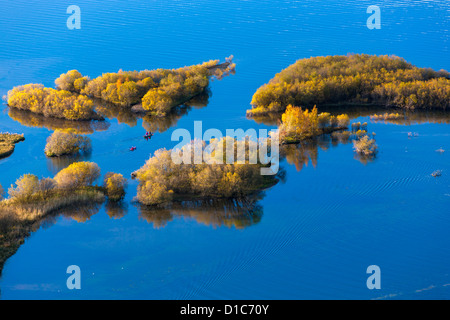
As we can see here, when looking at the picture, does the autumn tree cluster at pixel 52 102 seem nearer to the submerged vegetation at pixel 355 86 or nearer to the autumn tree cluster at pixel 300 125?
the submerged vegetation at pixel 355 86

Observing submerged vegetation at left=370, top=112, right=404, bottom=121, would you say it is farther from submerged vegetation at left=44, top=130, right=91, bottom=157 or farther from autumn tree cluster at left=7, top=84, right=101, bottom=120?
submerged vegetation at left=44, top=130, right=91, bottom=157

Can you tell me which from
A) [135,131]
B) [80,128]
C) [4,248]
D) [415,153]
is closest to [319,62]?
[415,153]

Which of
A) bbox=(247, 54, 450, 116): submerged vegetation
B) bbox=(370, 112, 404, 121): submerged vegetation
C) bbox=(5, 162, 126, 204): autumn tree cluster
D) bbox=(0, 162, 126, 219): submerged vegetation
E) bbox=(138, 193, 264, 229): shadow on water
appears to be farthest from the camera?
bbox=(247, 54, 450, 116): submerged vegetation

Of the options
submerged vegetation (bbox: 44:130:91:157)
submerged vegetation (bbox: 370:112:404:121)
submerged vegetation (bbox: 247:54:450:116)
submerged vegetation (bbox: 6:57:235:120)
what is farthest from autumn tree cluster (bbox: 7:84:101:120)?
submerged vegetation (bbox: 370:112:404:121)

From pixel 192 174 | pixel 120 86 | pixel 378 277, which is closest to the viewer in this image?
pixel 378 277

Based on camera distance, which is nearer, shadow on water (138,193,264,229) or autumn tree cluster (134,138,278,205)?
shadow on water (138,193,264,229)

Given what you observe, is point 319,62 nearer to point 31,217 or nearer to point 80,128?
point 80,128
